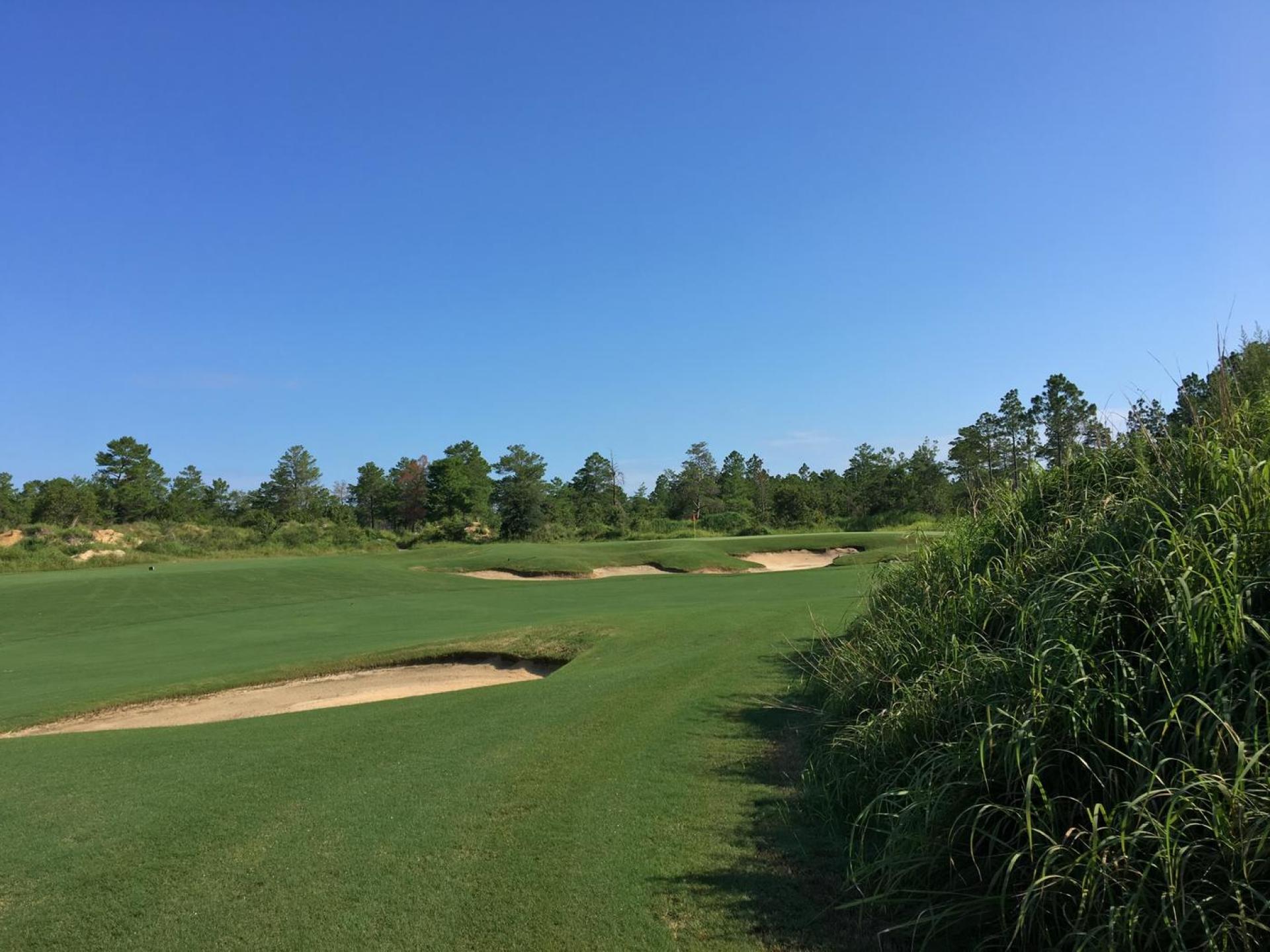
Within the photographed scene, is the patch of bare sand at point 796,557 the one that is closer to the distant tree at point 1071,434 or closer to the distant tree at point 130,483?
the distant tree at point 1071,434

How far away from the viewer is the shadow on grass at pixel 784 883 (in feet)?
13.1

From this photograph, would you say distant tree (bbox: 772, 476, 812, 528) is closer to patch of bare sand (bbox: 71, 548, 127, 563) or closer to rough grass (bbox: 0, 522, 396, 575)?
rough grass (bbox: 0, 522, 396, 575)

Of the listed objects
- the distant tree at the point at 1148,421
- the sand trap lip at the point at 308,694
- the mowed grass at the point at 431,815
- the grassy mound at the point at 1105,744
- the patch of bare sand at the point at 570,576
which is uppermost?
the distant tree at the point at 1148,421

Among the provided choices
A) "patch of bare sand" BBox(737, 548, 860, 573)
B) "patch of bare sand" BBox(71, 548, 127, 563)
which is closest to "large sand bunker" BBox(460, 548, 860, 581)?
"patch of bare sand" BBox(737, 548, 860, 573)

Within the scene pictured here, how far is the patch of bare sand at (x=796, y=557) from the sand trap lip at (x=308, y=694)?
82.6ft

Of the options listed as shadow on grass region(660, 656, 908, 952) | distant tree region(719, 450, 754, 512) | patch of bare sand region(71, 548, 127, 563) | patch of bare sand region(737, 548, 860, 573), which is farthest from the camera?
distant tree region(719, 450, 754, 512)

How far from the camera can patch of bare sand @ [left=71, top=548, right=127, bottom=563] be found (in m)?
45.1

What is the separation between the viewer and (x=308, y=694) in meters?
13.5

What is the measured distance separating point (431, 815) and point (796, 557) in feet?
124

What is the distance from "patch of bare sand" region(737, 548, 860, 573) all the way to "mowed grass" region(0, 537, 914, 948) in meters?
25.6

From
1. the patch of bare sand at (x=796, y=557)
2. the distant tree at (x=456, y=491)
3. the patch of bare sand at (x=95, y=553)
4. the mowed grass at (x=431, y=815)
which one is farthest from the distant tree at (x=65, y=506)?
the mowed grass at (x=431, y=815)

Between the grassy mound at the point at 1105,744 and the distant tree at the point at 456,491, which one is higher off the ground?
the distant tree at the point at 456,491

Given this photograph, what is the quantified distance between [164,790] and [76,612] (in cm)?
2166

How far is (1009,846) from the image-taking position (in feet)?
12.4
